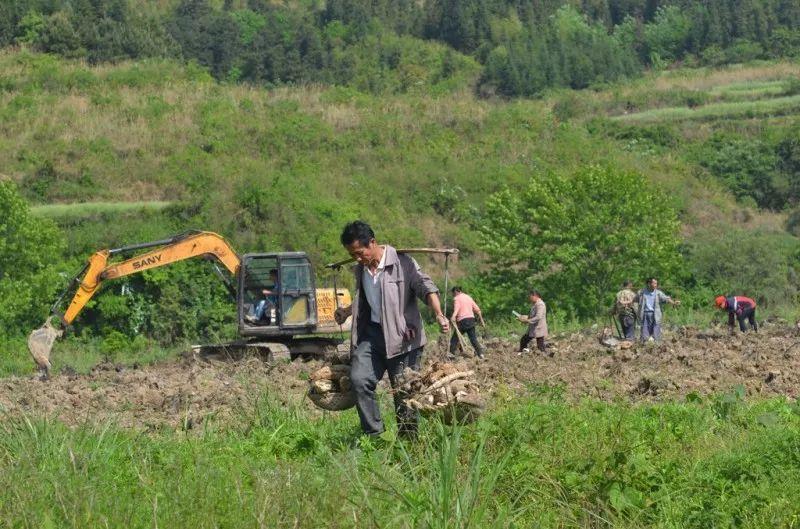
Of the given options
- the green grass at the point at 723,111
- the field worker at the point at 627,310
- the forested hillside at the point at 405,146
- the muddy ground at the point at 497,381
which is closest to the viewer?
the muddy ground at the point at 497,381

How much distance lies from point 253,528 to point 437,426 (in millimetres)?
1990

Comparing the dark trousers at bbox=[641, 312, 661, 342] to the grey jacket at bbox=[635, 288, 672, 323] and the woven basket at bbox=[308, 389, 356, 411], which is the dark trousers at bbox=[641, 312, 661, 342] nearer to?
the grey jacket at bbox=[635, 288, 672, 323]

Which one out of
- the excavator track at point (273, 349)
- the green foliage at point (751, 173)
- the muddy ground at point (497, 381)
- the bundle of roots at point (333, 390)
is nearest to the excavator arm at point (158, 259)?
the excavator track at point (273, 349)

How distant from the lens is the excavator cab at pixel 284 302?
78.9 ft

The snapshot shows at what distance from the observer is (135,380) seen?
20422 mm

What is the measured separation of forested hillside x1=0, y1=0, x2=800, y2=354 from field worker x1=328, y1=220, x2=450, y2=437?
24983 mm

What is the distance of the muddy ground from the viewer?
13.1 meters

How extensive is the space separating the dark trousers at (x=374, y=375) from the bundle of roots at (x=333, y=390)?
0.77ft

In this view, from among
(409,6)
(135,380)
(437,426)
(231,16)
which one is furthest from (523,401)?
(409,6)

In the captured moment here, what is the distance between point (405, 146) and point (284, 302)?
3652 cm

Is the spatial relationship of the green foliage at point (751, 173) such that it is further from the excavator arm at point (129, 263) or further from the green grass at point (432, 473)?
the green grass at point (432, 473)

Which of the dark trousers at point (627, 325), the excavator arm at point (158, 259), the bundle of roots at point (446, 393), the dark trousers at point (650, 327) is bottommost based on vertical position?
the dark trousers at point (627, 325)

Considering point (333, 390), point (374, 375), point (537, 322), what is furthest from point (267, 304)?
point (374, 375)

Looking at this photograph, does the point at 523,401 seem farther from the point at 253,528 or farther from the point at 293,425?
the point at 253,528
